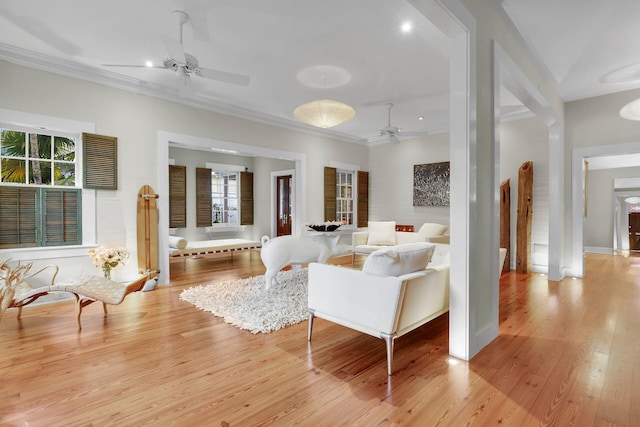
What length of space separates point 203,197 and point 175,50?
5.38 metres

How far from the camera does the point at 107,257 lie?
13.2ft

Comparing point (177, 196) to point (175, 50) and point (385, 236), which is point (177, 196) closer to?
point (385, 236)

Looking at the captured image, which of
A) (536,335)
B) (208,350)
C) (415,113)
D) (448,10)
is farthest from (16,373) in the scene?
(415,113)

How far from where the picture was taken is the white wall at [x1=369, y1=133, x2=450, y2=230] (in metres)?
7.12

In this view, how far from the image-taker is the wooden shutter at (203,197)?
7.96 metres

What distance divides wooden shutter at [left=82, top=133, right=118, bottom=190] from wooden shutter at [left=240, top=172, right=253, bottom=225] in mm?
4590

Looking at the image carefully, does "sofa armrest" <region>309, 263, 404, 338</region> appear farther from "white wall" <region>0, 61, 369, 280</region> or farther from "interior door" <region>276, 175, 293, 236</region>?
"interior door" <region>276, 175, 293, 236</region>

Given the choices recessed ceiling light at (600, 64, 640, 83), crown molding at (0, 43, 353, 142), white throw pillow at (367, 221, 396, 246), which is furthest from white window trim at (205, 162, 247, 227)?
recessed ceiling light at (600, 64, 640, 83)

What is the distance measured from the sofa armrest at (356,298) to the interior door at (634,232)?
1017 cm

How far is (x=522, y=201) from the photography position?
566cm

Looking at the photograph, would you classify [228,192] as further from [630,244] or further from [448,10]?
[630,244]

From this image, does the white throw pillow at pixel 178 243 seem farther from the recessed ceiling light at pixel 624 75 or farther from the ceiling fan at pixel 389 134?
the recessed ceiling light at pixel 624 75

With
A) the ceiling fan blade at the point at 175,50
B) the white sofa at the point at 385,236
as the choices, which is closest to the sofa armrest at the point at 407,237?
the white sofa at the point at 385,236

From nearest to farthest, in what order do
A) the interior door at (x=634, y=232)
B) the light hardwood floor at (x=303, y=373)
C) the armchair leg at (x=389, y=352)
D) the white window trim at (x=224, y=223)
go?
the light hardwood floor at (x=303, y=373) < the armchair leg at (x=389, y=352) < the white window trim at (x=224, y=223) < the interior door at (x=634, y=232)
